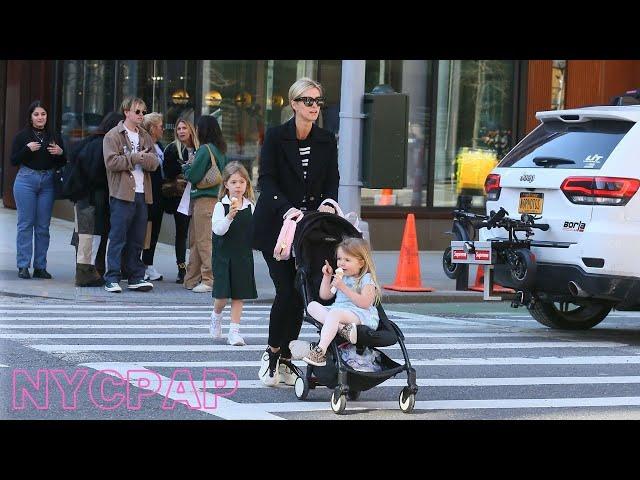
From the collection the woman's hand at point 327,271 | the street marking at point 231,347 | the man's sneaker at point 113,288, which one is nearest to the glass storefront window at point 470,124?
the man's sneaker at point 113,288

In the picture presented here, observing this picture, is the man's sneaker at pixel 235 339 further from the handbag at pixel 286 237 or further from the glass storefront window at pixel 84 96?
the glass storefront window at pixel 84 96

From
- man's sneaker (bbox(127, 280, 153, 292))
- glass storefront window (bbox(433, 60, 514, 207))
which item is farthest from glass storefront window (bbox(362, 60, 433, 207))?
man's sneaker (bbox(127, 280, 153, 292))

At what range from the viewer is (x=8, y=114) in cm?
2511

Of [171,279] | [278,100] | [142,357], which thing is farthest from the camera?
[278,100]

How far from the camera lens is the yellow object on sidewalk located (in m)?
21.0

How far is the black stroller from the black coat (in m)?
0.25

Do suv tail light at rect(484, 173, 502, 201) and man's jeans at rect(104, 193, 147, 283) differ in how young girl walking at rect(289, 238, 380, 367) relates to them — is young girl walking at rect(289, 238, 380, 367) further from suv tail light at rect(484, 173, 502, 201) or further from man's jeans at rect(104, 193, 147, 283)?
man's jeans at rect(104, 193, 147, 283)

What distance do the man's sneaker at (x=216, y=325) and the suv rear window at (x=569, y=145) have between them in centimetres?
296

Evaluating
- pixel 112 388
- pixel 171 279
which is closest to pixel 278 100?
pixel 171 279

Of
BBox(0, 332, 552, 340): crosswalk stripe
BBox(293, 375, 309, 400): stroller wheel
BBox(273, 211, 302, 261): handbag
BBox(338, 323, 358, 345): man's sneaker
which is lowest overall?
BBox(0, 332, 552, 340): crosswalk stripe

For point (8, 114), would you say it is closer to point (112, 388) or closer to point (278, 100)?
point (278, 100)

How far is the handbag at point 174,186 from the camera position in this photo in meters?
15.7

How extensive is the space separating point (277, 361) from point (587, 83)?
14071 mm
